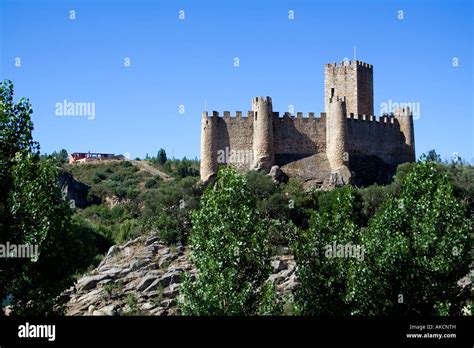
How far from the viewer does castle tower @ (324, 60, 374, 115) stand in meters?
60.5

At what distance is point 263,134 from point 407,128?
11.0 metres

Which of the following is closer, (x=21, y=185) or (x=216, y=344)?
(x=216, y=344)

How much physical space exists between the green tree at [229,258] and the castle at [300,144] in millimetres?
23045

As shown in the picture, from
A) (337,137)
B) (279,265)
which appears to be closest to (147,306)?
(279,265)

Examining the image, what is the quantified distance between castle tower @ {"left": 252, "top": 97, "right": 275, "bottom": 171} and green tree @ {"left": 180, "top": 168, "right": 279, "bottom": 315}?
23.0 metres

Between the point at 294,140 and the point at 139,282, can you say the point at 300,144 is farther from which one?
the point at 139,282

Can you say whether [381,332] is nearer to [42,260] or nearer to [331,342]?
[331,342]

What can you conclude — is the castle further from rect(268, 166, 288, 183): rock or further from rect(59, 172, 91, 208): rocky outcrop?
rect(59, 172, 91, 208): rocky outcrop

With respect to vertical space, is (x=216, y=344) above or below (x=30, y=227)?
below

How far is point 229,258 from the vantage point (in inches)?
1254

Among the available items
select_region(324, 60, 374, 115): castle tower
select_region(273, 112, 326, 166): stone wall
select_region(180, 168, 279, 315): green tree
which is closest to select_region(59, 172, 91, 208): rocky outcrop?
select_region(273, 112, 326, 166): stone wall

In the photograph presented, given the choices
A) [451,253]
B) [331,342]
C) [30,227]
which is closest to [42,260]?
[30,227]

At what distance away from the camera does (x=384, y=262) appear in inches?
1297

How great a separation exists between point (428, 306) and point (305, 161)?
2564 centimetres
